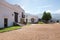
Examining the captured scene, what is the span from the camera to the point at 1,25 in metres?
19.1

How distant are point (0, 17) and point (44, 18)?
134 ft

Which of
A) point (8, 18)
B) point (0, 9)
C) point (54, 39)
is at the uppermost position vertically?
point (0, 9)

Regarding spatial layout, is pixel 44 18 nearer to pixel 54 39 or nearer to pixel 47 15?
pixel 47 15

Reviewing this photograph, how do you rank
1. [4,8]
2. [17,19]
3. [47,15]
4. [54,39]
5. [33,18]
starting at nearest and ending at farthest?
[54,39]
[4,8]
[17,19]
[33,18]
[47,15]

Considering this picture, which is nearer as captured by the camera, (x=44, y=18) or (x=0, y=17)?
(x=0, y=17)

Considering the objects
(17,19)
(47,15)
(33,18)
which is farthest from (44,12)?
(17,19)

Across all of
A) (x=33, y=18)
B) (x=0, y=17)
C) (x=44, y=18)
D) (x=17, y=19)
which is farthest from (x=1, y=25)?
(x=44, y=18)

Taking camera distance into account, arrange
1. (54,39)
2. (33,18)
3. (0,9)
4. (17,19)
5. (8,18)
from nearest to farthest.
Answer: (54,39) < (0,9) < (8,18) < (17,19) < (33,18)

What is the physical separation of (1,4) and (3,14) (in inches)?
65.6

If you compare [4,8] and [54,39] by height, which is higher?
[4,8]

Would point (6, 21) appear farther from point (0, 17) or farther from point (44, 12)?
point (44, 12)

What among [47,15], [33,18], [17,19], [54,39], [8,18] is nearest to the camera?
[54,39]

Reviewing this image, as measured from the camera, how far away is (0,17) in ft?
60.8

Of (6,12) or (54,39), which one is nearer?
(54,39)
